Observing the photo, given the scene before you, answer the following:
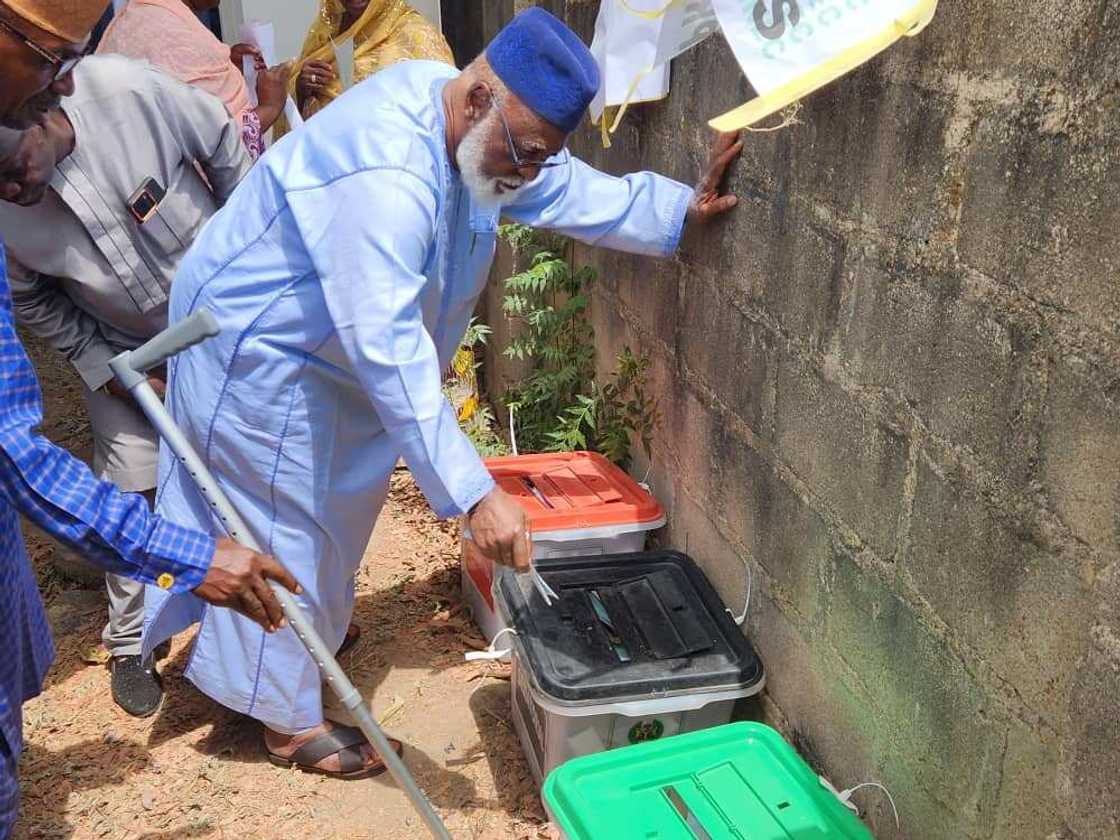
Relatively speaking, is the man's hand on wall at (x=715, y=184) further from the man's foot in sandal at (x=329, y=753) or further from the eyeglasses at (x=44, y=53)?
the man's foot in sandal at (x=329, y=753)

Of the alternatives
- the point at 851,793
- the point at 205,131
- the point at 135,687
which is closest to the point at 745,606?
the point at 851,793

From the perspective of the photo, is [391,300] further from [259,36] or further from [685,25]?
[259,36]

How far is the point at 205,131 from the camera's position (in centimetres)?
318

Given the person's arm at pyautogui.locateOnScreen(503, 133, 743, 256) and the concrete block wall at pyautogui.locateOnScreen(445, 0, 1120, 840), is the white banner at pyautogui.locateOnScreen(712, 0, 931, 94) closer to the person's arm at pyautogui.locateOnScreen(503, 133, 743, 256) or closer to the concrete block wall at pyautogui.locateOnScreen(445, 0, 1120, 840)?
the concrete block wall at pyautogui.locateOnScreen(445, 0, 1120, 840)

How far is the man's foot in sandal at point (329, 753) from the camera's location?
3113 millimetres

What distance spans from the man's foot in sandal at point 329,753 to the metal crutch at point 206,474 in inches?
35.6

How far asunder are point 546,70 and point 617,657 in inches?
57.5

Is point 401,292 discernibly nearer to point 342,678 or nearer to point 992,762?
point 342,678

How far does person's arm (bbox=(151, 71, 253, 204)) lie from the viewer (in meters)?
3.09

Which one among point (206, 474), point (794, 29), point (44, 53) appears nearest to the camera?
point (44, 53)

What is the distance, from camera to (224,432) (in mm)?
2736

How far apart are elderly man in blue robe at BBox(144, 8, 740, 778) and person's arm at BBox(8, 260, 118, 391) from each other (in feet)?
1.60

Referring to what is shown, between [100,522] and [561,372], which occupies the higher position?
[100,522]

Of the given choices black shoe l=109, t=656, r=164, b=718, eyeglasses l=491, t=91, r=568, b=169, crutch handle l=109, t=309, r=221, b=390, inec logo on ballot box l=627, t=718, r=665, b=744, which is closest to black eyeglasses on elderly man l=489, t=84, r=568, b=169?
eyeglasses l=491, t=91, r=568, b=169
